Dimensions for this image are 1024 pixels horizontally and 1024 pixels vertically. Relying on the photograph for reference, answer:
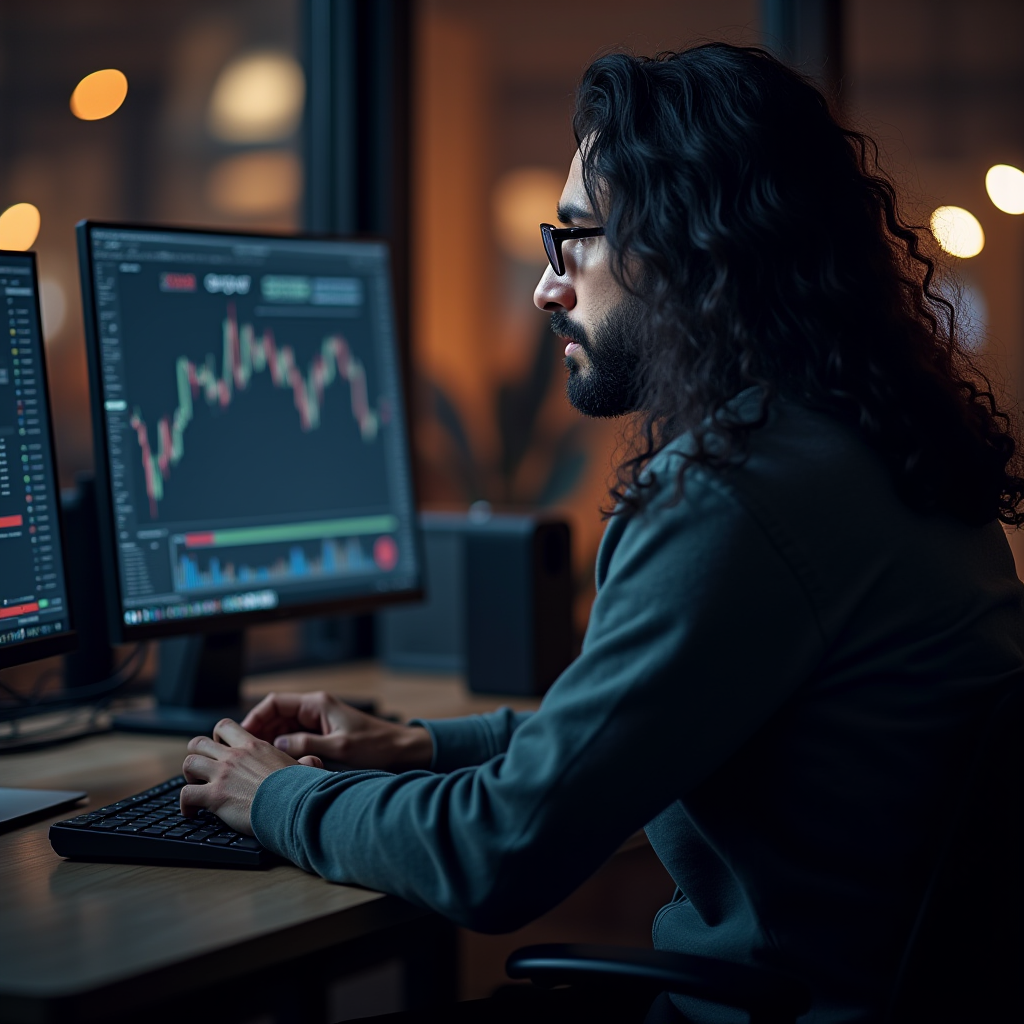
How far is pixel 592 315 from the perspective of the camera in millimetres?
1316

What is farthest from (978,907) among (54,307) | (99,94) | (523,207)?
(523,207)

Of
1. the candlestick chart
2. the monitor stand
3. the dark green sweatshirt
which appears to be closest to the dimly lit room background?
the candlestick chart

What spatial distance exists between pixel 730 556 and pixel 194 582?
888 millimetres

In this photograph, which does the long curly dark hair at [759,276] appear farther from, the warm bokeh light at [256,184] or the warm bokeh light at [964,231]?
the warm bokeh light at [964,231]

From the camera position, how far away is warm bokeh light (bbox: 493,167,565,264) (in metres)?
3.91

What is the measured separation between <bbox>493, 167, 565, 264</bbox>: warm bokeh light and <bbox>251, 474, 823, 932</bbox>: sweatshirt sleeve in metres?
3.04

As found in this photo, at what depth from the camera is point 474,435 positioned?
3793 millimetres

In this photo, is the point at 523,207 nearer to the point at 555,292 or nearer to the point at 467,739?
the point at 555,292

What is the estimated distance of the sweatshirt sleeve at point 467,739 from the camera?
1.41 metres

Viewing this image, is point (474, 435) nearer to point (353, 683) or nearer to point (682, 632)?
point (353, 683)

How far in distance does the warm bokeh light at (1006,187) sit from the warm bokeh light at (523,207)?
1.26 metres

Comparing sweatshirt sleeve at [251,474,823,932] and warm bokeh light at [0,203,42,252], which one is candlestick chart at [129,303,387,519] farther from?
sweatshirt sleeve at [251,474,823,932]

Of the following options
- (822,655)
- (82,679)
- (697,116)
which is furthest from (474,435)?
(822,655)

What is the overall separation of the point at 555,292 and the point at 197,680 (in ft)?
2.45
